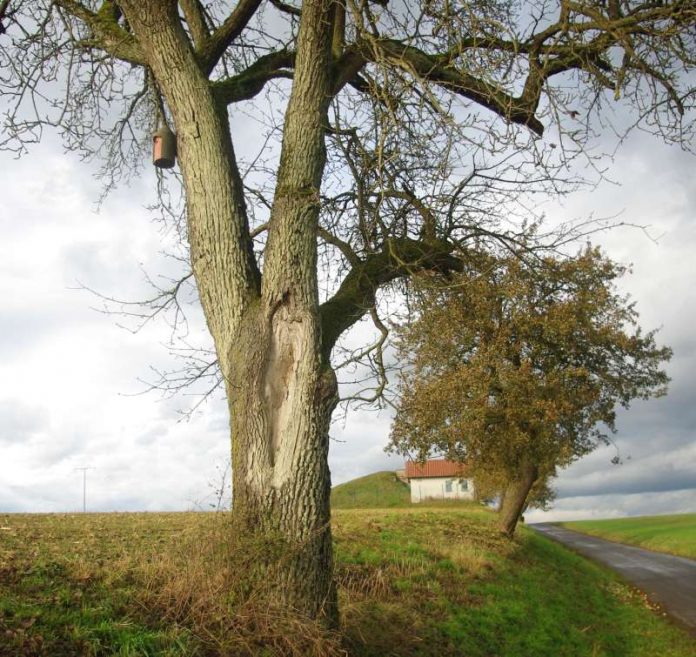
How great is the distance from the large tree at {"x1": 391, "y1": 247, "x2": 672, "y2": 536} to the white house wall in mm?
45193

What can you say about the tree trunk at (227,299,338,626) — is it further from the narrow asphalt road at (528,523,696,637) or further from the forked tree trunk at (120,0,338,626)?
the narrow asphalt road at (528,523,696,637)

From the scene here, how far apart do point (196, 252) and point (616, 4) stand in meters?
5.99

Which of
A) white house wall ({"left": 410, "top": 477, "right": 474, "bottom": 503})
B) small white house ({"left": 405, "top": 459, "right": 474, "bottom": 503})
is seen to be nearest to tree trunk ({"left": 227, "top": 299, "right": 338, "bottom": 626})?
white house wall ({"left": 410, "top": 477, "right": 474, "bottom": 503})

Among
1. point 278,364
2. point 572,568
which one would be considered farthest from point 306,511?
point 572,568

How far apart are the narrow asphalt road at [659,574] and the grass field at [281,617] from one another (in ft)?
2.75

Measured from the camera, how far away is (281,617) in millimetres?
5898

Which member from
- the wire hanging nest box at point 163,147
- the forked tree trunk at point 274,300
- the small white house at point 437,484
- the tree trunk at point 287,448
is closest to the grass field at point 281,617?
the tree trunk at point 287,448

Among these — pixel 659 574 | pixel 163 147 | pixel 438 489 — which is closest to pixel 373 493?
pixel 438 489

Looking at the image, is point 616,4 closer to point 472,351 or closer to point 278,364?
point 278,364

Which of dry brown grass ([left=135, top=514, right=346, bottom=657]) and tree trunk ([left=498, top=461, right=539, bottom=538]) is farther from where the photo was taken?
tree trunk ([left=498, top=461, right=539, bottom=538])

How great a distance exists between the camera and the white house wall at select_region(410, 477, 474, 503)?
66.0m

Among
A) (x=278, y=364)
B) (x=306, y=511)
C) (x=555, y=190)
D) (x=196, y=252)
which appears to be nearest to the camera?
(x=306, y=511)

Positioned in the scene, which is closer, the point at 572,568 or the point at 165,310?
the point at 165,310

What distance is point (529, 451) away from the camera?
20906mm
